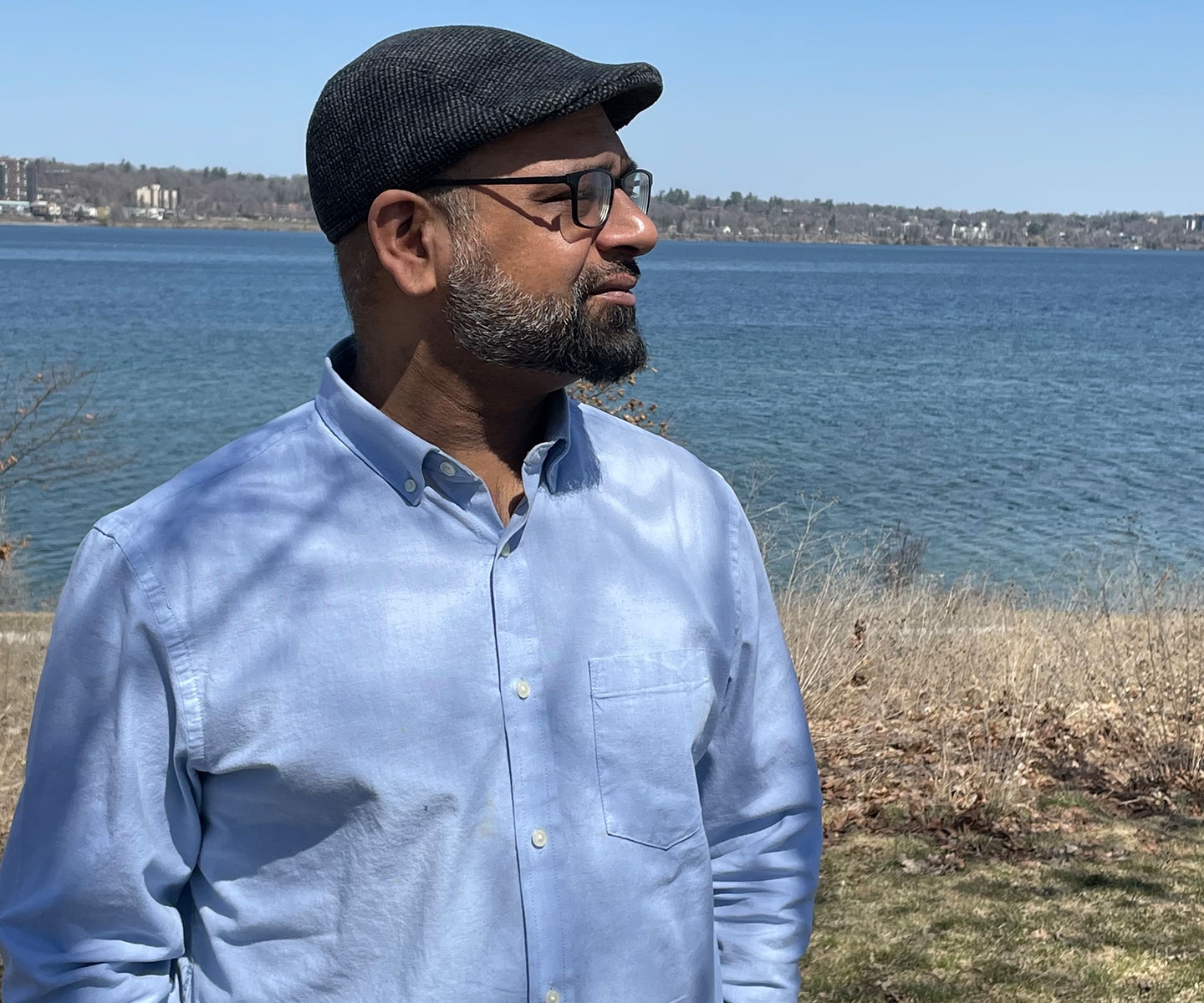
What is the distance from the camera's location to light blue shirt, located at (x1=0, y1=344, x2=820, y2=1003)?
1.61 m

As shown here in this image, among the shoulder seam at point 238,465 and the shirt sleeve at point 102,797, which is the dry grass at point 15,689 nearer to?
the shirt sleeve at point 102,797

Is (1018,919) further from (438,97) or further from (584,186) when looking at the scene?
(438,97)

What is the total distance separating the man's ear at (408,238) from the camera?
1848mm

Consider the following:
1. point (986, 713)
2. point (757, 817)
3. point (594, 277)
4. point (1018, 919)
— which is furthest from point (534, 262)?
point (986, 713)

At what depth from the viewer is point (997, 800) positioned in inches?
231

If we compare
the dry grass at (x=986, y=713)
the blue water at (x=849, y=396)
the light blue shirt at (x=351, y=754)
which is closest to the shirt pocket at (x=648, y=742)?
the light blue shirt at (x=351, y=754)

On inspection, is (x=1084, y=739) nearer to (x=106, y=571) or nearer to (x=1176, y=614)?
(x=1176, y=614)

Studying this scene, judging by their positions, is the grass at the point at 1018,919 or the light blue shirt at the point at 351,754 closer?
the light blue shirt at the point at 351,754

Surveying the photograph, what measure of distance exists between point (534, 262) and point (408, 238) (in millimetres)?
193

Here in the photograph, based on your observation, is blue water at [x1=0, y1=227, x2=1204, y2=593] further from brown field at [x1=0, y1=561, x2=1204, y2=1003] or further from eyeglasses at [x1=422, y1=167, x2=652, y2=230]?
eyeglasses at [x1=422, y1=167, x2=652, y2=230]

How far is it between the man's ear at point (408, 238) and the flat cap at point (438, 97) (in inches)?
1.2

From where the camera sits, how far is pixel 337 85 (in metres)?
1.87

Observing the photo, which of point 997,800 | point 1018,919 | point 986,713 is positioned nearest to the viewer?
point 1018,919

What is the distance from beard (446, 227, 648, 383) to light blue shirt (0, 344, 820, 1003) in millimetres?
149
